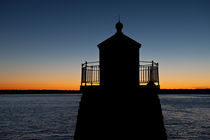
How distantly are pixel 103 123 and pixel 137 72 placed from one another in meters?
3.05

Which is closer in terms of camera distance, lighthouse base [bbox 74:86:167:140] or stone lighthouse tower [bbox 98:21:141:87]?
stone lighthouse tower [bbox 98:21:141:87]

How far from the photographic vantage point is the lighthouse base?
29.8 feet

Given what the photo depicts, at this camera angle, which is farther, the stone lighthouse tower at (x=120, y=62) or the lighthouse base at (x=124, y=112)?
the lighthouse base at (x=124, y=112)

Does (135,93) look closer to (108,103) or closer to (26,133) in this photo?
(108,103)

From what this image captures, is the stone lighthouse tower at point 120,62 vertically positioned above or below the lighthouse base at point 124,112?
above

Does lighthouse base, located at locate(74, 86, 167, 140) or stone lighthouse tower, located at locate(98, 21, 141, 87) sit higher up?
stone lighthouse tower, located at locate(98, 21, 141, 87)

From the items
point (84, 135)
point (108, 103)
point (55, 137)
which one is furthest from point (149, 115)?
point (55, 137)

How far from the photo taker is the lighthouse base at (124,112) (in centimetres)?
908

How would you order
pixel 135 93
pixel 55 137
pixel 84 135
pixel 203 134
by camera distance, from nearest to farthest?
pixel 135 93, pixel 84 135, pixel 55 137, pixel 203 134

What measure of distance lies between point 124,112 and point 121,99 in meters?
0.67

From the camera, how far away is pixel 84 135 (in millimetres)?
9602

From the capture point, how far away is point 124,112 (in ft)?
30.0

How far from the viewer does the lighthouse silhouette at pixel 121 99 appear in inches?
353

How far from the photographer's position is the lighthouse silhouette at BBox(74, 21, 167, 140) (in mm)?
8969
